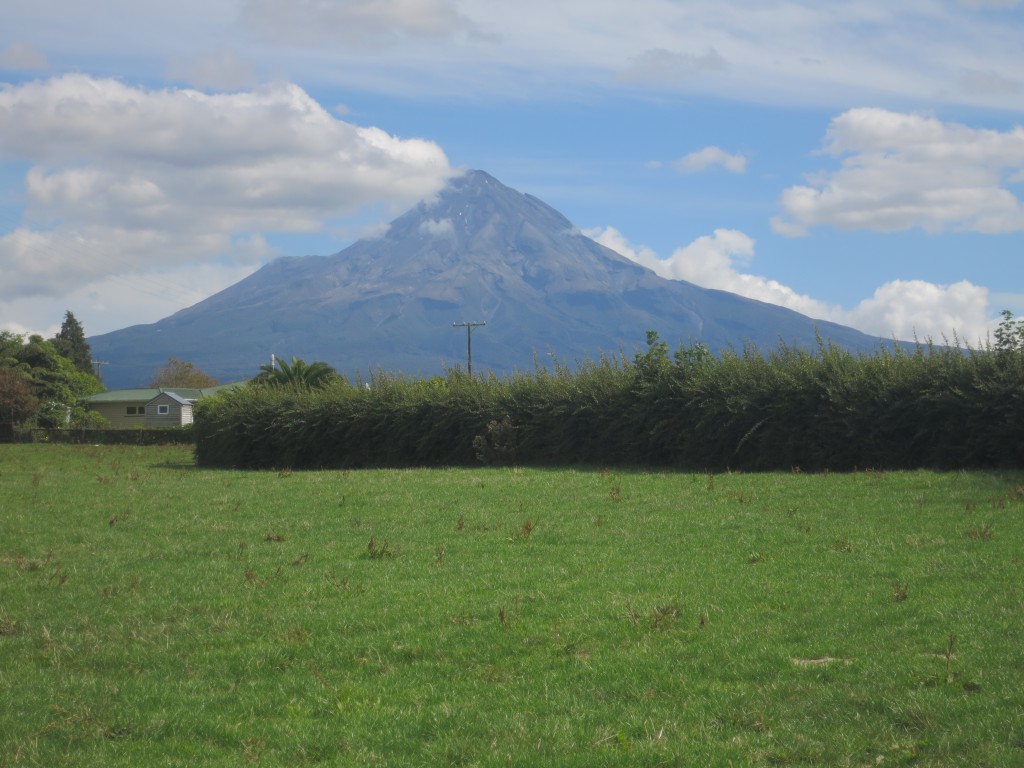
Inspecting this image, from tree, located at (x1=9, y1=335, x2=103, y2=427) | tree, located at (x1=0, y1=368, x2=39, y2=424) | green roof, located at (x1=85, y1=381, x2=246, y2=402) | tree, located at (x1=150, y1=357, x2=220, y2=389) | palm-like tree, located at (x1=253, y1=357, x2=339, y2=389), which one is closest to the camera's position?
palm-like tree, located at (x1=253, y1=357, x2=339, y2=389)

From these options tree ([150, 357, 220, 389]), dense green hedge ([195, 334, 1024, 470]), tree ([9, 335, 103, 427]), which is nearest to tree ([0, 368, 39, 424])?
tree ([9, 335, 103, 427])

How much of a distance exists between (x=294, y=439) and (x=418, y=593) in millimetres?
27482

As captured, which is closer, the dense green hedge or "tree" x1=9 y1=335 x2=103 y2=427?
the dense green hedge

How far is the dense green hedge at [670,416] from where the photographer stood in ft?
75.9

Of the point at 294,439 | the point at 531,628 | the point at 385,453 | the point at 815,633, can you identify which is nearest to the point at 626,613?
the point at 531,628

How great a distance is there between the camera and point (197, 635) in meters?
8.98

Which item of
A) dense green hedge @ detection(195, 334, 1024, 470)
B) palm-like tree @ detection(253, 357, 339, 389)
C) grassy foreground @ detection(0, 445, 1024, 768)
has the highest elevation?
palm-like tree @ detection(253, 357, 339, 389)

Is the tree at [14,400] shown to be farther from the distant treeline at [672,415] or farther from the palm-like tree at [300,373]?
the distant treeline at [672,415]

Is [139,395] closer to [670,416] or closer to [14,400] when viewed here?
[14,400]

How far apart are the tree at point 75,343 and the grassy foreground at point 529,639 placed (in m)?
109

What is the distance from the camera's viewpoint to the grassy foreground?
620 centimetres

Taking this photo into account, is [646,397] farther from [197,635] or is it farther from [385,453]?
[197,635]

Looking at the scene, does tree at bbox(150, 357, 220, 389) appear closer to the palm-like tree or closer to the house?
the house

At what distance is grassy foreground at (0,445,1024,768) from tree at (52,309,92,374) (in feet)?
357
